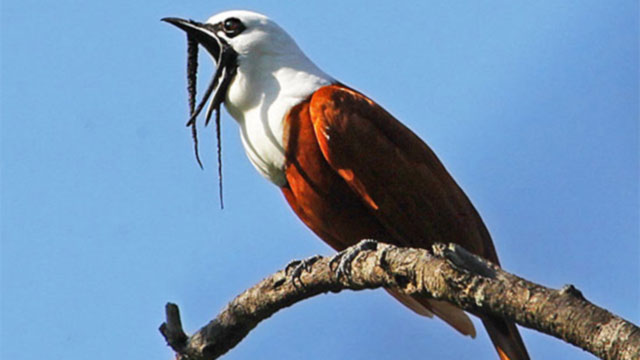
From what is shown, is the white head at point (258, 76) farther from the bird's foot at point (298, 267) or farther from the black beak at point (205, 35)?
the bird's foot at point (298, 267)

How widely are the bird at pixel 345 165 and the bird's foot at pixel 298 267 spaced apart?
656 millimetres

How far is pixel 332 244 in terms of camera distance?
5.05 metres

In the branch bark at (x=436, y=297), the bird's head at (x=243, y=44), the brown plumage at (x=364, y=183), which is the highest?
the bird's head at (x=243, y=44)

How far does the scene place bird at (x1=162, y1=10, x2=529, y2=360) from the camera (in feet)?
15.3

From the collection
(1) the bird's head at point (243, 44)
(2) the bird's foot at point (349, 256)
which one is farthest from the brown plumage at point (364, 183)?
(2) the bird's foot at point (349, 256)

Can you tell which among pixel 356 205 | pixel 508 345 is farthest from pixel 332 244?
pixel 508 345

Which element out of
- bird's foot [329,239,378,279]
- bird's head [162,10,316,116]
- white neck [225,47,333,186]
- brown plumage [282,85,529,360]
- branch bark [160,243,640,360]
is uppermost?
bird's head [162,10,316,116]

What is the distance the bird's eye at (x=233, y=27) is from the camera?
5199 millimetres

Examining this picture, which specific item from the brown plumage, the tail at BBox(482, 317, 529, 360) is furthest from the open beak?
the tail at BBox(482, 317, 529, 360)

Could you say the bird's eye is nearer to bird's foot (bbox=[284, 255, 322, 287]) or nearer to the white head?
the white head

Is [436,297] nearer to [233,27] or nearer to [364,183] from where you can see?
[364,183]

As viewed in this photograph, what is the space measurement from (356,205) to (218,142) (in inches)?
25.9

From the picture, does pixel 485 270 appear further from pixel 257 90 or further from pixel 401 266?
pixel 257 90

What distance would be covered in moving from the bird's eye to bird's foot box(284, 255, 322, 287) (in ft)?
4.97
